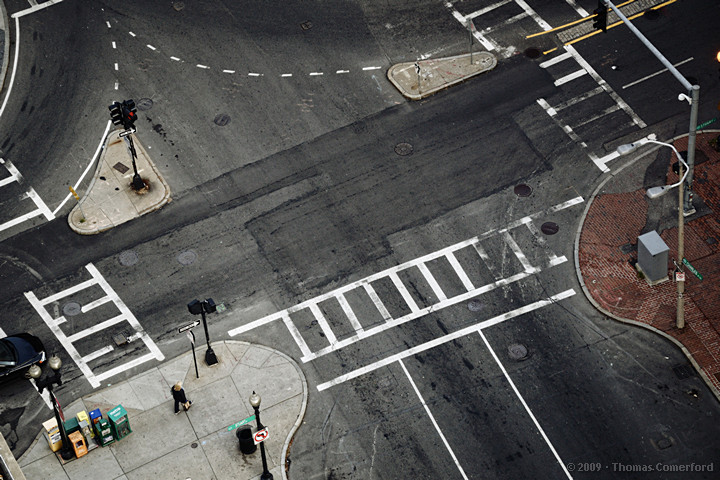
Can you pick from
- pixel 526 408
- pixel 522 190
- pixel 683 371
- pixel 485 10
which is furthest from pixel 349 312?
pixel 485 10

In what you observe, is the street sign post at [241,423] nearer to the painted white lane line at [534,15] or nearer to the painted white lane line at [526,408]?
the painted white lane line at [526,408]

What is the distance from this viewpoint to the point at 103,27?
5838 cm

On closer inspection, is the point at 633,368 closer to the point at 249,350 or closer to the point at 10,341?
the point at 249,350

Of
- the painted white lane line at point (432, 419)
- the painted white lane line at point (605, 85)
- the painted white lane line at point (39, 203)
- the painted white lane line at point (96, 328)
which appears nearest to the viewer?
the painted white lane line at point (432, 419)

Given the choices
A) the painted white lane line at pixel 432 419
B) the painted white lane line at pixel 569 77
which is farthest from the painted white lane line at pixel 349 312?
the painted white lane line at pixel 569 77

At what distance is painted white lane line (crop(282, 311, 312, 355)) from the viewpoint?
4591 centimetres

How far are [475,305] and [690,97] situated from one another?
11.7m

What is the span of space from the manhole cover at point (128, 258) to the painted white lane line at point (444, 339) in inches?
403

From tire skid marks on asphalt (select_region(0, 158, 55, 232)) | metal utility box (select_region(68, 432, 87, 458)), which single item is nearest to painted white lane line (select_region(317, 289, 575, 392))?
metal utility box (select_region(68, 432, 87, 458))

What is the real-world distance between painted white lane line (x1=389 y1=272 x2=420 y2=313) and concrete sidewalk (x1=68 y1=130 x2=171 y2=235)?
1089cm

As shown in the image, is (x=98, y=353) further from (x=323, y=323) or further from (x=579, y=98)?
(x=579, y=98)

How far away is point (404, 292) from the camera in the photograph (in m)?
47.5

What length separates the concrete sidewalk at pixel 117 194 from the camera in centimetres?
5050

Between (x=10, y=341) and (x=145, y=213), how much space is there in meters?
8.70
